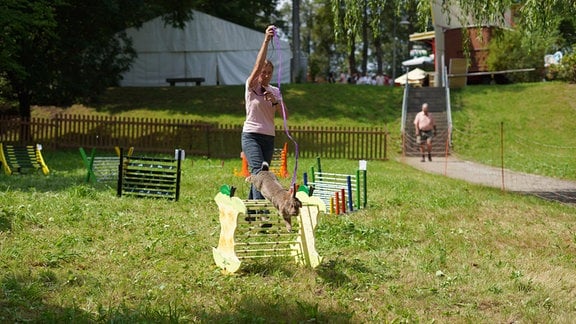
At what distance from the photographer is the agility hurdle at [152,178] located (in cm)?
1053

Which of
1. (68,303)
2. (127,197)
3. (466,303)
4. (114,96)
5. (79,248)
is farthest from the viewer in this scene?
(114,96)

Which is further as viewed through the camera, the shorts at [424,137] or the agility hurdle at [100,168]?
the shorts at [424,137]

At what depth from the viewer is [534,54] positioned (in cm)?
3569

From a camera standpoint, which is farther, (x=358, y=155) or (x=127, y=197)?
(x=358, y=155)

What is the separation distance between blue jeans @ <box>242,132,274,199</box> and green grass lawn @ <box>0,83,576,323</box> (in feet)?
3.39

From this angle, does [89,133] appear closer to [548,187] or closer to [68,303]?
[548,187]

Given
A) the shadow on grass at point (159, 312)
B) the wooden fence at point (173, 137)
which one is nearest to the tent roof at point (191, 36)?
the wooden fence at point (173, 137)

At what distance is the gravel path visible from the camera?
14.3m

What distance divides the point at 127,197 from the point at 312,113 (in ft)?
63.1

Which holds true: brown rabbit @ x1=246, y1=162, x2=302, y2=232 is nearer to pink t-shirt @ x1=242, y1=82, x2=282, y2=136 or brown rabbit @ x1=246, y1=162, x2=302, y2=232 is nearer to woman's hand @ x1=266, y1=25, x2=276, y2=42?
pink t-shirt @ x1=242, y1=82, x2=282, y2=136

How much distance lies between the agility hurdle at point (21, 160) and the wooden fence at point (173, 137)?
7.58 metres

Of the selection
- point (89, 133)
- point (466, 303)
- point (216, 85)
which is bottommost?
point (466, 303)

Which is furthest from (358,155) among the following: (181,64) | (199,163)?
(181,64)

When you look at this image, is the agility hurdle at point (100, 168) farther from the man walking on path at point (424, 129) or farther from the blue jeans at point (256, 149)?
the man walking on path at point (424, 129)
